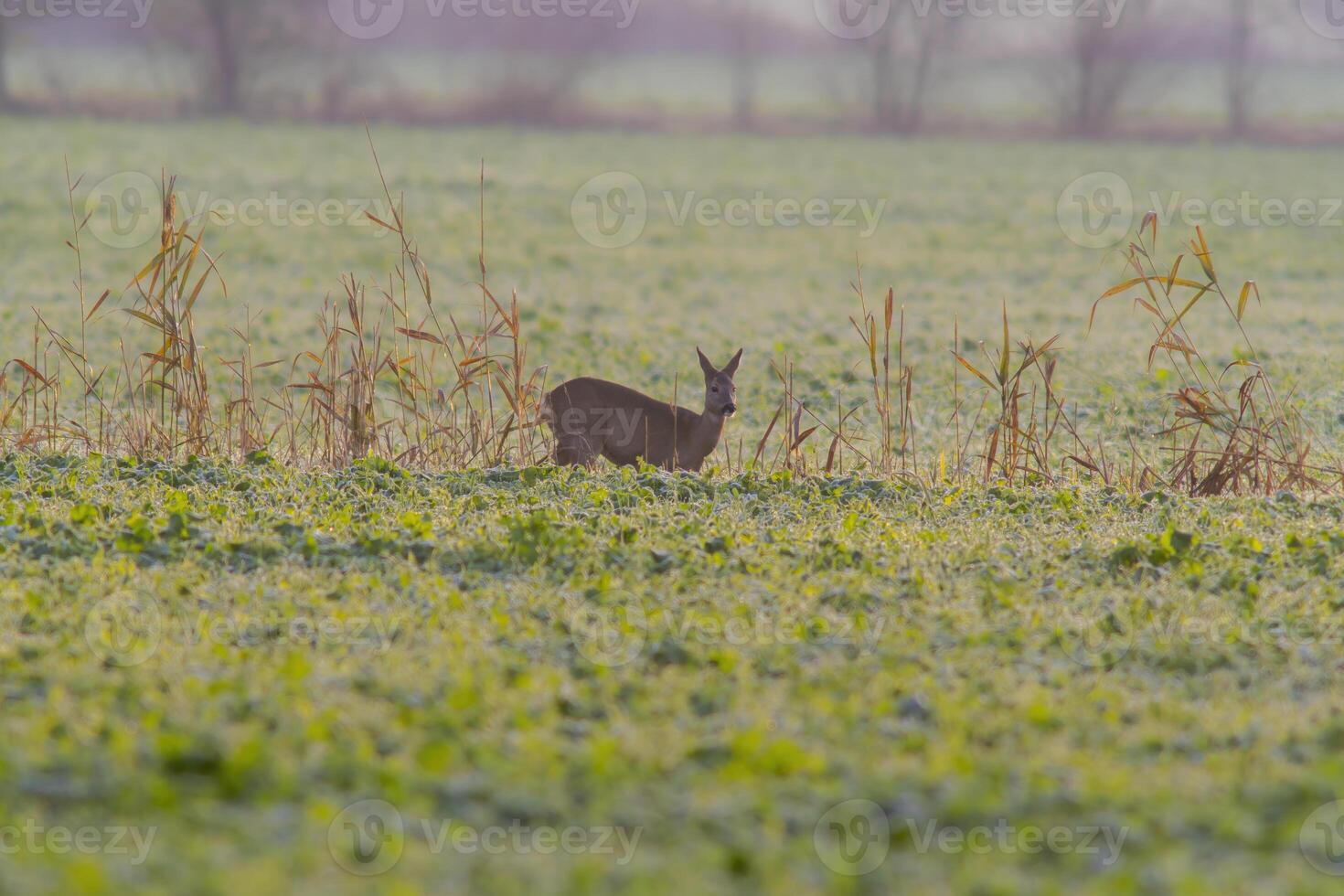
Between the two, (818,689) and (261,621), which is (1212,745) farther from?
(261,621)

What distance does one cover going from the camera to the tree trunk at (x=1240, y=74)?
49.4 m

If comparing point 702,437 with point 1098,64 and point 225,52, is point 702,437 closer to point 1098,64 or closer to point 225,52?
point 225,52

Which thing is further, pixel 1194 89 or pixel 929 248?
pixel 1194 89

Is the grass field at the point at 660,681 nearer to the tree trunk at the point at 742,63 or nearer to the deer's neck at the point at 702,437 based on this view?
the deer's neck at the point at 702,437

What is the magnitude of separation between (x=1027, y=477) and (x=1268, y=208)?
2158 centimetres

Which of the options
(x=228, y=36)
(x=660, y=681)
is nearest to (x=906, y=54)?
(x=228, y=36)

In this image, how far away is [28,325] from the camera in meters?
13.7

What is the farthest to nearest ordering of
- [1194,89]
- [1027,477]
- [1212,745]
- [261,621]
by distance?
1. [1194,89]
2. [1027,477]
3. [261,621]
4. [1212,745]

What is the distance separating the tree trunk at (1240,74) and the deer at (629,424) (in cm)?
4463

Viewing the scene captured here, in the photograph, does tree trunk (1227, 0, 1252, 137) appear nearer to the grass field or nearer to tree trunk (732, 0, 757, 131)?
tree trunk (732, 0, 757, 131)

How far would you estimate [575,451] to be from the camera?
8.39 m

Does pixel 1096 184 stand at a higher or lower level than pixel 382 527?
higher

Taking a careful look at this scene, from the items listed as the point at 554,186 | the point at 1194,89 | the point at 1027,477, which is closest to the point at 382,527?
the point at 1027,477

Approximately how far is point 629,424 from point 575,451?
0.38 metres
